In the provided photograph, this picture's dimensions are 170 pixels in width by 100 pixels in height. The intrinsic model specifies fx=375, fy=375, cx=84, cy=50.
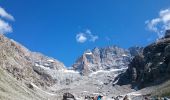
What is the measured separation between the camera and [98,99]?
63.7 m

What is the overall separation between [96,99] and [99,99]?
1.91 metres

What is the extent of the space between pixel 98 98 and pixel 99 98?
0.57 feet

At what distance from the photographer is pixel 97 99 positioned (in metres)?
64.1

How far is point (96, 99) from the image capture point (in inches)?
2574

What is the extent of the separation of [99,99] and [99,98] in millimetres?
452

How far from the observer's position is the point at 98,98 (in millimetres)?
64000

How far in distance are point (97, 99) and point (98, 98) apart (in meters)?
0.28

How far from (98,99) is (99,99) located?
0.75 ft

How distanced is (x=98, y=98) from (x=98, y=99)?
1.11 ft

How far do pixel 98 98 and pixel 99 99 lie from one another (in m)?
0.50
